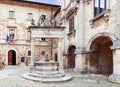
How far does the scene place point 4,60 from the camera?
78.6 ft

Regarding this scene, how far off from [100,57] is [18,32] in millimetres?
14440

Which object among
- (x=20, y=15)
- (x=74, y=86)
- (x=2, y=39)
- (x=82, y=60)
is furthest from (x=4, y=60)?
(x=74, y=86)

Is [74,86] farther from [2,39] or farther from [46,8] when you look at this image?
[46,8]

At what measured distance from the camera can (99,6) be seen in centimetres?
1273

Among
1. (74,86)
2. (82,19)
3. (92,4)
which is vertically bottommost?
(74,86)

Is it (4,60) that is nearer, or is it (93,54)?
(93,54)

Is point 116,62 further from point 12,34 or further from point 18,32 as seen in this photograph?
point 12,34

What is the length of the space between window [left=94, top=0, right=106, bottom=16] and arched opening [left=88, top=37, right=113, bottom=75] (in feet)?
6.91

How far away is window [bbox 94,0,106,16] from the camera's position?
12211 millimetres

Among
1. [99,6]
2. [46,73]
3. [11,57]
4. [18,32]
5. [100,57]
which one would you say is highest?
[99,6]

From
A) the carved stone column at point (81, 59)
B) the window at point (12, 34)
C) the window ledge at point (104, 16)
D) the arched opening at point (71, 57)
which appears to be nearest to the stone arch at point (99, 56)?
the carved stone column at point (81, 59)

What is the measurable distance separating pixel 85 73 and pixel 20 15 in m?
15.1

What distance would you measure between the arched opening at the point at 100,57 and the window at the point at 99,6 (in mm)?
2106

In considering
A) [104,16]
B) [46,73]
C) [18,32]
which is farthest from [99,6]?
[18,32]
